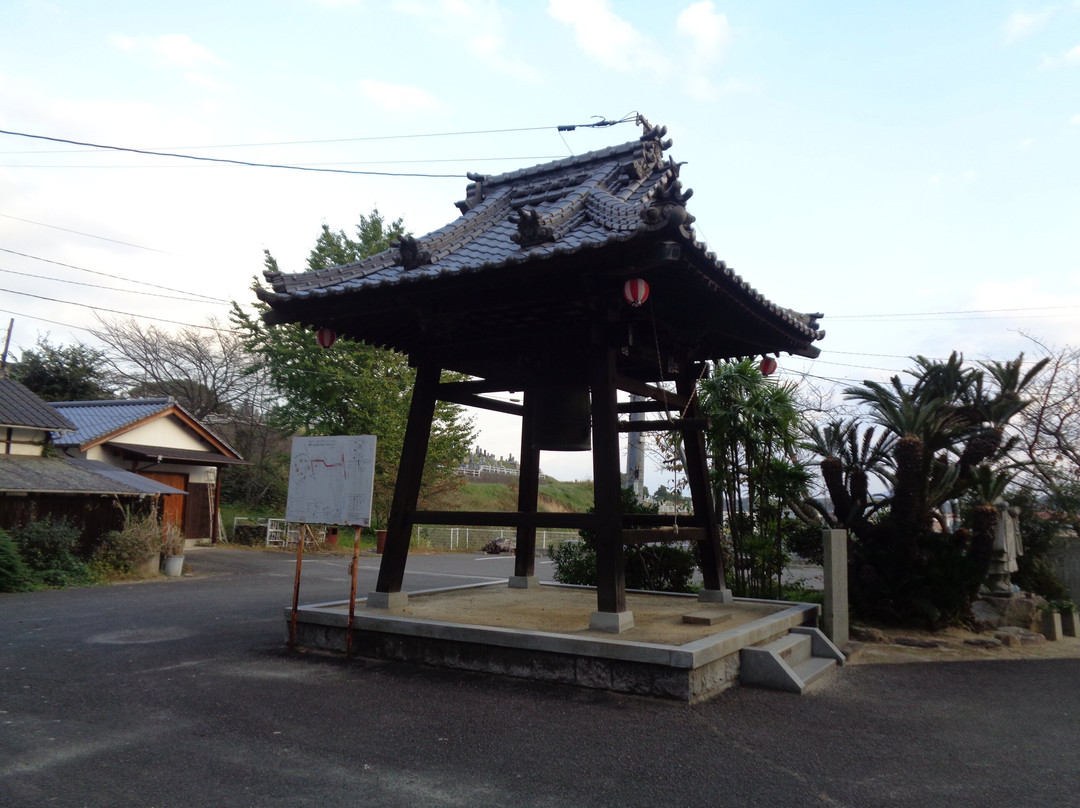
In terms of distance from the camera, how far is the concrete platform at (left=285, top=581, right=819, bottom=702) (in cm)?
542

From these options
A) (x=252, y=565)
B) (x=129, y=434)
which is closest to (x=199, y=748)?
(x=252, y=565)

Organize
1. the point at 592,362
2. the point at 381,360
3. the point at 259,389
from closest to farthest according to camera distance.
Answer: the point at 592,362 → the point at 381,360 → the point at 259,389

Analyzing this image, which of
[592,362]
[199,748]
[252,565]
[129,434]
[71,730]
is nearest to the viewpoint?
[199,748]

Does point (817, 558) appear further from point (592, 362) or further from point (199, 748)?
point (199, 748)

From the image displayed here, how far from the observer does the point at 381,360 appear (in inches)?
1063

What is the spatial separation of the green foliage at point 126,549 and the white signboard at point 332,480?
35.4 feet

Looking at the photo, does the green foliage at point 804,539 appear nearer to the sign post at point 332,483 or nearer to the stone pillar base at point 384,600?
the stone pillar base at point 384,600

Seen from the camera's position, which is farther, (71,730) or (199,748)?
(71,730)

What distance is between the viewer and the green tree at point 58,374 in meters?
27.2

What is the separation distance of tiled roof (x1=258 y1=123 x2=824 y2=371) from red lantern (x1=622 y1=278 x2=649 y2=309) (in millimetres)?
103

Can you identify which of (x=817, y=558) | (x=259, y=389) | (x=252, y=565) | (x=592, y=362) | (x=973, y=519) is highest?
(x=259, y=389)

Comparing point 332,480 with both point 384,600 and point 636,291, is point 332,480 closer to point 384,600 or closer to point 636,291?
point 384,600

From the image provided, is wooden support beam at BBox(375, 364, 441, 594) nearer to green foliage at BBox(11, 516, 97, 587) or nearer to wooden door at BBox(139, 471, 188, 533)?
green foliage at BBox(11, 516, 97, 587)

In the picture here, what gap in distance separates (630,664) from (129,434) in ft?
67.2
